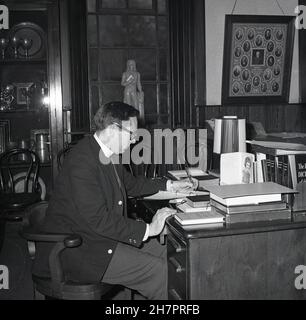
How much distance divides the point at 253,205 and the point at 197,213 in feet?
0.77

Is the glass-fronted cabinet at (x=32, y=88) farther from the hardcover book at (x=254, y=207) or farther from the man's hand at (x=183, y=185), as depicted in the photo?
the hardcover book at (x=254, y=207)

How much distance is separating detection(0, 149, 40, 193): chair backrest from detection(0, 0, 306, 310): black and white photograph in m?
0.02

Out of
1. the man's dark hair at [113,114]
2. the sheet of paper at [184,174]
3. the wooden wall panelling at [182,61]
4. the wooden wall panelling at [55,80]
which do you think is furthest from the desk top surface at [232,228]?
the wooden wall panelling at [182,61]

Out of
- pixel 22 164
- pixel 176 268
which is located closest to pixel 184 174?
pixel 176 268

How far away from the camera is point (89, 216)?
6.16ft

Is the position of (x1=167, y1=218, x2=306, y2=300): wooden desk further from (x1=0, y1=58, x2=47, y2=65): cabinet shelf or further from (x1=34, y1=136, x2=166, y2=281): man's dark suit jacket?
(x1=0, y1=58, x2=47, y2=65): cabinet shelf

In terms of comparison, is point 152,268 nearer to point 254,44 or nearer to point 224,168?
point 224,168

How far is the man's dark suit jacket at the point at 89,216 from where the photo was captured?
1897 millimetres

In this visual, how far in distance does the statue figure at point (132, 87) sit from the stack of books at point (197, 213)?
265 cm

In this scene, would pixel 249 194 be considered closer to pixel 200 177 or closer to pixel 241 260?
pixel 241 260

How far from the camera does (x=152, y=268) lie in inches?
79.4

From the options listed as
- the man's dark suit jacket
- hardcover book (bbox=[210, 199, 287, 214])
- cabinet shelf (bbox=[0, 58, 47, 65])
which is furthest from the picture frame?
hardcover book (bbox=[210, 199, 287, 214])

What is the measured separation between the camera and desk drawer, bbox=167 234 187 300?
5.71ft
